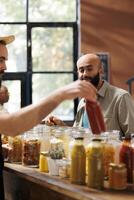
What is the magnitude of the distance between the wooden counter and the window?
4.45m


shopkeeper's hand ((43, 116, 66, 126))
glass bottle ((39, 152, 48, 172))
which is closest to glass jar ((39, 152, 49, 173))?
glass bottle ((39, 152, 48, 172))

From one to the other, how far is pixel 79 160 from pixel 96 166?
11cm

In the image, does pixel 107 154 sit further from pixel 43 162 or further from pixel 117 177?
pixel 43 162

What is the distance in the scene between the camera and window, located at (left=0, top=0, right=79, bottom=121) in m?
7.44

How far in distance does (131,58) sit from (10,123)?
18.4 ft

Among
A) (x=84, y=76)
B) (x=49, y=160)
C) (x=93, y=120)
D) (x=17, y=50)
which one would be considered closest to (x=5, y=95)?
(x=84, y=76)

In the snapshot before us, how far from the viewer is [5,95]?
3.62 meters

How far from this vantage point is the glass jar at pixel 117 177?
208cm

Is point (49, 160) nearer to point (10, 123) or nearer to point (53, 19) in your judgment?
point (10, 123)

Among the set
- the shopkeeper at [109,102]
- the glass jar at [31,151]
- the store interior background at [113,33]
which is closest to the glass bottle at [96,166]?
the glass jar at [31,151]

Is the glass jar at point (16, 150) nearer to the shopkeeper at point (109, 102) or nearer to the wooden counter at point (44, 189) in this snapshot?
the wooden counter at point (44, 189)

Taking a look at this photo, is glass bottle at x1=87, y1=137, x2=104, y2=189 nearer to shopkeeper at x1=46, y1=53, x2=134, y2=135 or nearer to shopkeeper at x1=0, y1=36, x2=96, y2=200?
shopkeeper at x1=0, y1=36, x2=96, y2=200

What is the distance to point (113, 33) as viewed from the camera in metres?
7.34

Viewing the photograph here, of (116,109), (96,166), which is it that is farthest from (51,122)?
(96,166)
